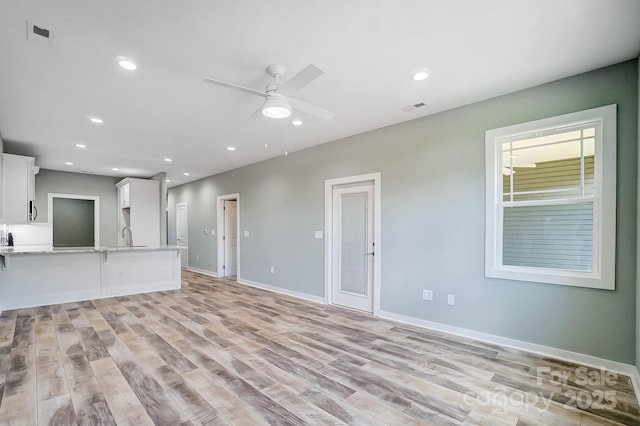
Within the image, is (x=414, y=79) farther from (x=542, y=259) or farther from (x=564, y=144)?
(x=542, y=259)

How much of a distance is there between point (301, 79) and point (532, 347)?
11.3 ft

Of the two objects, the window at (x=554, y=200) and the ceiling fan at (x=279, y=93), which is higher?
the ceiling fan at (x=279, y=93)

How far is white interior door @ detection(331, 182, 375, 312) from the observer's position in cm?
458

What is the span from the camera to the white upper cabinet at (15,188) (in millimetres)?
5035

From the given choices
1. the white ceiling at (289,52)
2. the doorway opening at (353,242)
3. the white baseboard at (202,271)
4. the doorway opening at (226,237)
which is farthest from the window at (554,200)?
the white baseboard at (202,271)

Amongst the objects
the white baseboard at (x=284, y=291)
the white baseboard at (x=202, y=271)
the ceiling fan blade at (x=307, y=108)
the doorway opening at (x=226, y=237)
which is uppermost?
the ceiling fan blade at (x=307, y=108)

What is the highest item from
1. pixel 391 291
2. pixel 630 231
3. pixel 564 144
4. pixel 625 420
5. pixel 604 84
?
pixel 604 84

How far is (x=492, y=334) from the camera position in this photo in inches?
130

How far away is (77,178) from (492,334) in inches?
393

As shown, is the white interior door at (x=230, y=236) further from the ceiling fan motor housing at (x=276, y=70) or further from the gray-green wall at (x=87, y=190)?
the ceiling fan motor housing at (x=276, y=70)

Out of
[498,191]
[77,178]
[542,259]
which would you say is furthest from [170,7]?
[77,178]

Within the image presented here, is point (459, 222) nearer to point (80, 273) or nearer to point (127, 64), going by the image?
point (127, 64)

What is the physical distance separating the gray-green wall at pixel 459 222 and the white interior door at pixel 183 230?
189 inches

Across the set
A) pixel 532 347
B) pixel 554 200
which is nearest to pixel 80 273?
pixel 532 347
